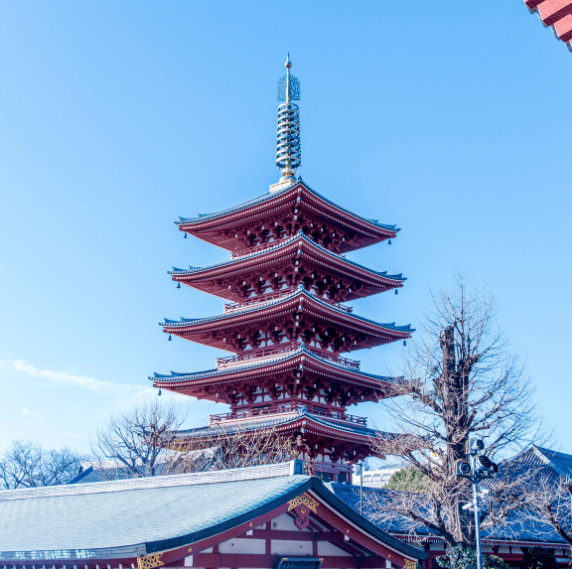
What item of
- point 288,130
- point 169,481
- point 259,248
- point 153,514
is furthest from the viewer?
point 288,130

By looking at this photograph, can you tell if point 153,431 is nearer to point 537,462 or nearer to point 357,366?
point 357,366

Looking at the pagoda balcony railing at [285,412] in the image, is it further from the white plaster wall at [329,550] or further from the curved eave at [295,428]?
the white plaster wall at [329,550]

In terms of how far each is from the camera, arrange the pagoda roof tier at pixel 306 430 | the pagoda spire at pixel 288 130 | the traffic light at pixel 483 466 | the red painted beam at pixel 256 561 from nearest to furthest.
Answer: the red painted beam at pixel 256 561 < the traffic light at pixel 483 466 < the pagoda roof tier at pixel 306 430 < the pagoda spire at pixel 288 130

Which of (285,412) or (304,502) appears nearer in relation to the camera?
(304,502)

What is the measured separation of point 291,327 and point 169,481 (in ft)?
58.6

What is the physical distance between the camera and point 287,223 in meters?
34.7

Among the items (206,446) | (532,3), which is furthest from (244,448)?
(532,3)

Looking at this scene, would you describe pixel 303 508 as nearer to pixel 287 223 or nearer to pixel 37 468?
pixel 287 223

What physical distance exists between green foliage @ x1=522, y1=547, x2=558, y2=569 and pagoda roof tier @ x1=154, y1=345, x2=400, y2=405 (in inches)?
358

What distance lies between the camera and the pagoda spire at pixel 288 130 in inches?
1554

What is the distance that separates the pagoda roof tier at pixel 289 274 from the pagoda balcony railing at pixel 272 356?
3.35 meters

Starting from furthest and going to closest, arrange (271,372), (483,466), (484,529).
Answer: (271,372) < (484,529) < (483,466)

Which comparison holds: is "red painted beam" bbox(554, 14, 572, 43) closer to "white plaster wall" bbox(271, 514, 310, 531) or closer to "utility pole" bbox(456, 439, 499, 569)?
"white plaster wall" bbox(271, 514, 310, 531)

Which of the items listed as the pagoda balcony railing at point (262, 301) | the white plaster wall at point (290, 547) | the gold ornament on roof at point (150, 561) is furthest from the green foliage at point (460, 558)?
the pagoda balcony railing at point (262, 301)
